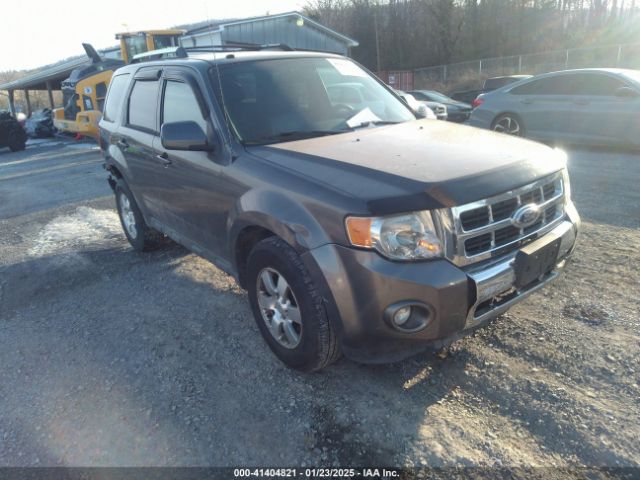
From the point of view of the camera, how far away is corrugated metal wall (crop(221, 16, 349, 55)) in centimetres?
2616

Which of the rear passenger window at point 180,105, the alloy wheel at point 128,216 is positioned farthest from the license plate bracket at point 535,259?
the alloy wheel at point 128,216

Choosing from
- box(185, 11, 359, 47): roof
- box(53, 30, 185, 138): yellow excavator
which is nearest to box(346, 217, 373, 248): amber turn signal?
box(53, 30, 185, 138): yellow excavator

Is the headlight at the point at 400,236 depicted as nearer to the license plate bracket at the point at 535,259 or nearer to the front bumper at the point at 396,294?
the front bumper at the point at 396,294

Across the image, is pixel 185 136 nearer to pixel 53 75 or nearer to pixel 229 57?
pixel 229 57

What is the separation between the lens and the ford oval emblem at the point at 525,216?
106 inches

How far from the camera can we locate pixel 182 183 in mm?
3859

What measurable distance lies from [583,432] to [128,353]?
2.84 metres

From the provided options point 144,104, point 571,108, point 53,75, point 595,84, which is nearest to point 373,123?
point 144,104

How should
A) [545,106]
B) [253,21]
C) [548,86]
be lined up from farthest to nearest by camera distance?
[253,21] < [548,86] < [545,106]

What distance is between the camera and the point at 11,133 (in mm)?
19062

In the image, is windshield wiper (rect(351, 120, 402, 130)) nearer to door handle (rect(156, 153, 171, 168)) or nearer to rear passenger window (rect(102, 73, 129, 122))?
door handle (rect(156, 153, 171, 168))

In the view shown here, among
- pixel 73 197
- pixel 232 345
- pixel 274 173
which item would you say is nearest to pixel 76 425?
pixel 232 345

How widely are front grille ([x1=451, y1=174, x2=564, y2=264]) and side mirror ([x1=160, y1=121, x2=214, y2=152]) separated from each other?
1751 millimetres

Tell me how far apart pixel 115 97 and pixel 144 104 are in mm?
1006
